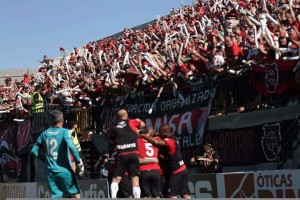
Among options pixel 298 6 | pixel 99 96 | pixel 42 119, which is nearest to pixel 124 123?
pixel 298 6


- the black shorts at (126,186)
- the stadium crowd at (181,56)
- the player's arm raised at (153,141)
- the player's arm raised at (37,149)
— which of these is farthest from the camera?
the stadium crowd at (181,56)

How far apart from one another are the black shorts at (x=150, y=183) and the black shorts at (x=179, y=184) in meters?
0.29

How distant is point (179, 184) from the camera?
16562mm

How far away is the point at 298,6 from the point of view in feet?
61.1

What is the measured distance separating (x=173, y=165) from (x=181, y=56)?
463cm

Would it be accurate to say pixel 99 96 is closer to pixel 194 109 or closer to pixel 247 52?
pixel 194 109

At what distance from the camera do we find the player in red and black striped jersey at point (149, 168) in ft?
54.2

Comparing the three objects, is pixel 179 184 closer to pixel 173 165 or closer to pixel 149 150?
pixel 173 165

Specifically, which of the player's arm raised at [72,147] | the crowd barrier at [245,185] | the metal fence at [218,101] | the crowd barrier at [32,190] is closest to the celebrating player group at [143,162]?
the crowd barrier at [245,185]

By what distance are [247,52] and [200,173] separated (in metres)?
2.78

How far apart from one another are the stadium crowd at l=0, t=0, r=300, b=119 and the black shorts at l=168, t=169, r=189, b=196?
98.4 inches

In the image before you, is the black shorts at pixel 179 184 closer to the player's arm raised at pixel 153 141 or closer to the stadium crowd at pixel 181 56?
the player's arm raised at pixel 153 141

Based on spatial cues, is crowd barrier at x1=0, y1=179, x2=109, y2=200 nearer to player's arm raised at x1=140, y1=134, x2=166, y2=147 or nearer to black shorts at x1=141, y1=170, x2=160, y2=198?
black shorts at x1=141, y1=170, x2=160, y2=198

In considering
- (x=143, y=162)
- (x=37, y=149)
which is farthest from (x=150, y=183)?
(x=37, y=149)
